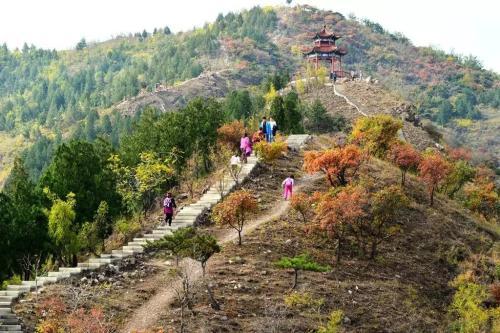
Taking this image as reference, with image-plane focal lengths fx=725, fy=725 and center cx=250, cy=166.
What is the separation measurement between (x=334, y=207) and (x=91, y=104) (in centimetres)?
10700

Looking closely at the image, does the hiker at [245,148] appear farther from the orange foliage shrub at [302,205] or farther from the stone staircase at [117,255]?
the orange foliage shrub at [302,205]

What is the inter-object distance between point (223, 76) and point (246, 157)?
86121mm

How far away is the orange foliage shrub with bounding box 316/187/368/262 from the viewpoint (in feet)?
69.9

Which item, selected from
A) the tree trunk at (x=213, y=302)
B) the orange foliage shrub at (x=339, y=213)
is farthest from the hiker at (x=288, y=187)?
the tree trunk at (x=213, y=302)

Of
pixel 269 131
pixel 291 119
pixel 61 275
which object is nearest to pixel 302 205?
pixel 61 275

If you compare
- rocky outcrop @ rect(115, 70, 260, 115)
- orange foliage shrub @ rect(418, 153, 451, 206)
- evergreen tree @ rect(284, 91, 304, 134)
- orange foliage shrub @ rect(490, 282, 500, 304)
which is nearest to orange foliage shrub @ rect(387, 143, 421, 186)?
orange foliage shrub @ rect(418, 153, 451, 206)

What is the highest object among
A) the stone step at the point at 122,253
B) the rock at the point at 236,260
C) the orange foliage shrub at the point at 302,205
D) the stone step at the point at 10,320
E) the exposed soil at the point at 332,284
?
the orange foliage shrub at the point at 302,205

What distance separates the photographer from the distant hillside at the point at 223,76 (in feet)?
365

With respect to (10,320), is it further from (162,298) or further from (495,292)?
(495,292)

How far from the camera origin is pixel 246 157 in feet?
99.2

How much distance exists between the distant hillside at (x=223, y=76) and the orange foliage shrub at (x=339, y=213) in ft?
217

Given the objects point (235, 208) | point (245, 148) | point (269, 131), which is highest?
point (269, 131)

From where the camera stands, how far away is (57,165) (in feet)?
89.0

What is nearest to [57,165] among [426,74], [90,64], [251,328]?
[251,328]
